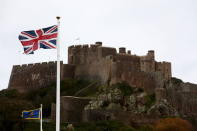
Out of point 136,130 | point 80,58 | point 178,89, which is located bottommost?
point 136,130

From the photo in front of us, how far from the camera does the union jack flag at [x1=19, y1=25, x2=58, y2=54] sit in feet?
90.3

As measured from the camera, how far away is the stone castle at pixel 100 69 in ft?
225

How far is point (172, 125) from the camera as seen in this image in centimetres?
5741

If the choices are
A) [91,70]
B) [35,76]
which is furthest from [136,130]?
[35,76]

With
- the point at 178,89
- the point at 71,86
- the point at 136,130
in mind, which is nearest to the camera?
the point at 136,130

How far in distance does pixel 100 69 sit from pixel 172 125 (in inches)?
702

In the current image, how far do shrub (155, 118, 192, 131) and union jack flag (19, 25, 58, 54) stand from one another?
30.8 m

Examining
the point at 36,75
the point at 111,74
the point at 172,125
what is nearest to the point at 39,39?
the point at 172,125

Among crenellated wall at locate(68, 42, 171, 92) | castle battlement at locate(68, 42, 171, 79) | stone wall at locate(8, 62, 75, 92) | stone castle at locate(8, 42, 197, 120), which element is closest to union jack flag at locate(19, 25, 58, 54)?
stone castle at locate(8, 42, 197, 120)

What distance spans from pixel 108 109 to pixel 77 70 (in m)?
17.1

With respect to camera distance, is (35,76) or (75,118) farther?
(35,76)

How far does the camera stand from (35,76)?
261 ft

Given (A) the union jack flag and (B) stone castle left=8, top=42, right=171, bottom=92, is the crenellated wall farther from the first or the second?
(A) the union jack flag

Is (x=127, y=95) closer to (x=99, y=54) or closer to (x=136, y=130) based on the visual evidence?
(x=136, y=130)
